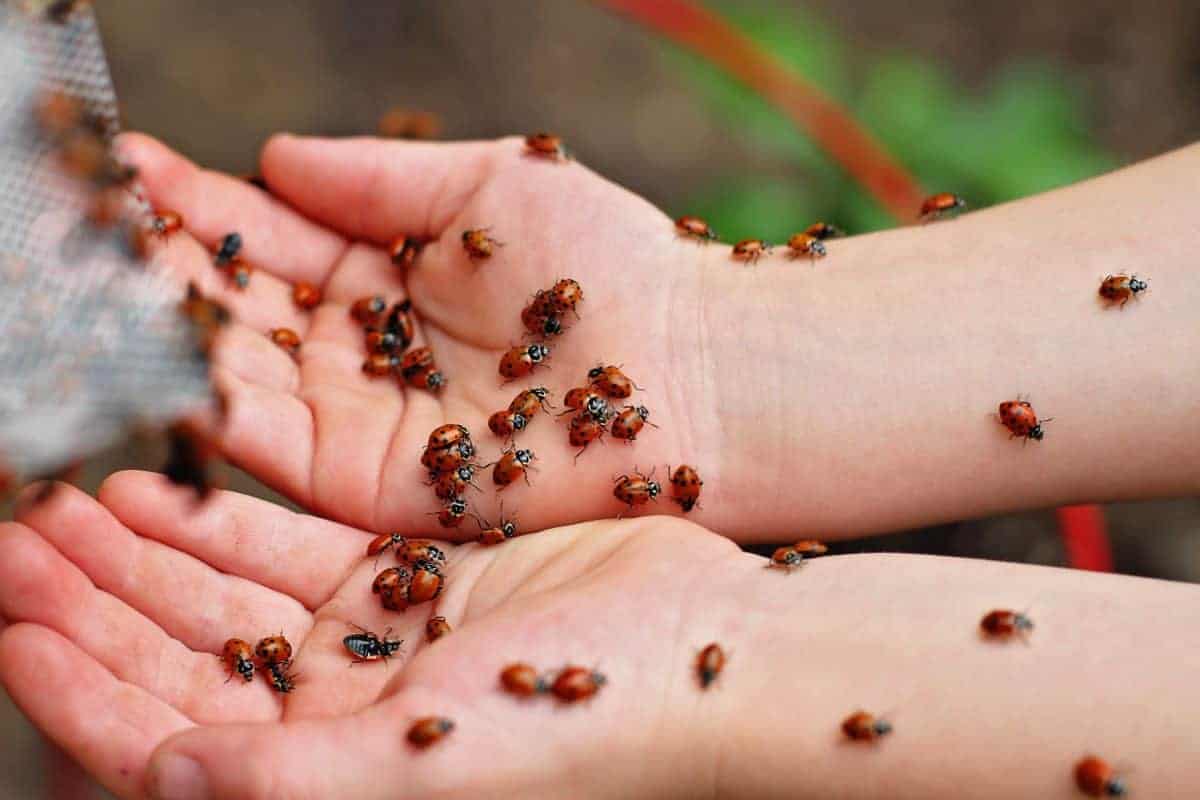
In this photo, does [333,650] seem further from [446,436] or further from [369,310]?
[369,310]

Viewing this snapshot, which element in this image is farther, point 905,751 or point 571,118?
point 571,118

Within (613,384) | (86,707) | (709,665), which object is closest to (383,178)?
(613,384)

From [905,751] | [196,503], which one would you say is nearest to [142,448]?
[196,503]

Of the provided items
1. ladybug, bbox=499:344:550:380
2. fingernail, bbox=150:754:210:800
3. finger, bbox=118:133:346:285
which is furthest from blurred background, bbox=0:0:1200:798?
fingernail, bbox=150:754:210:800

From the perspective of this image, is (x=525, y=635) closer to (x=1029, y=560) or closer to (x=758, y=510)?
(x=758, y=510)

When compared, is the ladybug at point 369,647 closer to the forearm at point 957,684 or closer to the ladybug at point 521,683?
the ladybug at point 521,683

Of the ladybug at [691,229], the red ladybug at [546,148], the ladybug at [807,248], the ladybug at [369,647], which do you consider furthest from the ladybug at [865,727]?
the red ladybug at [546,148]
